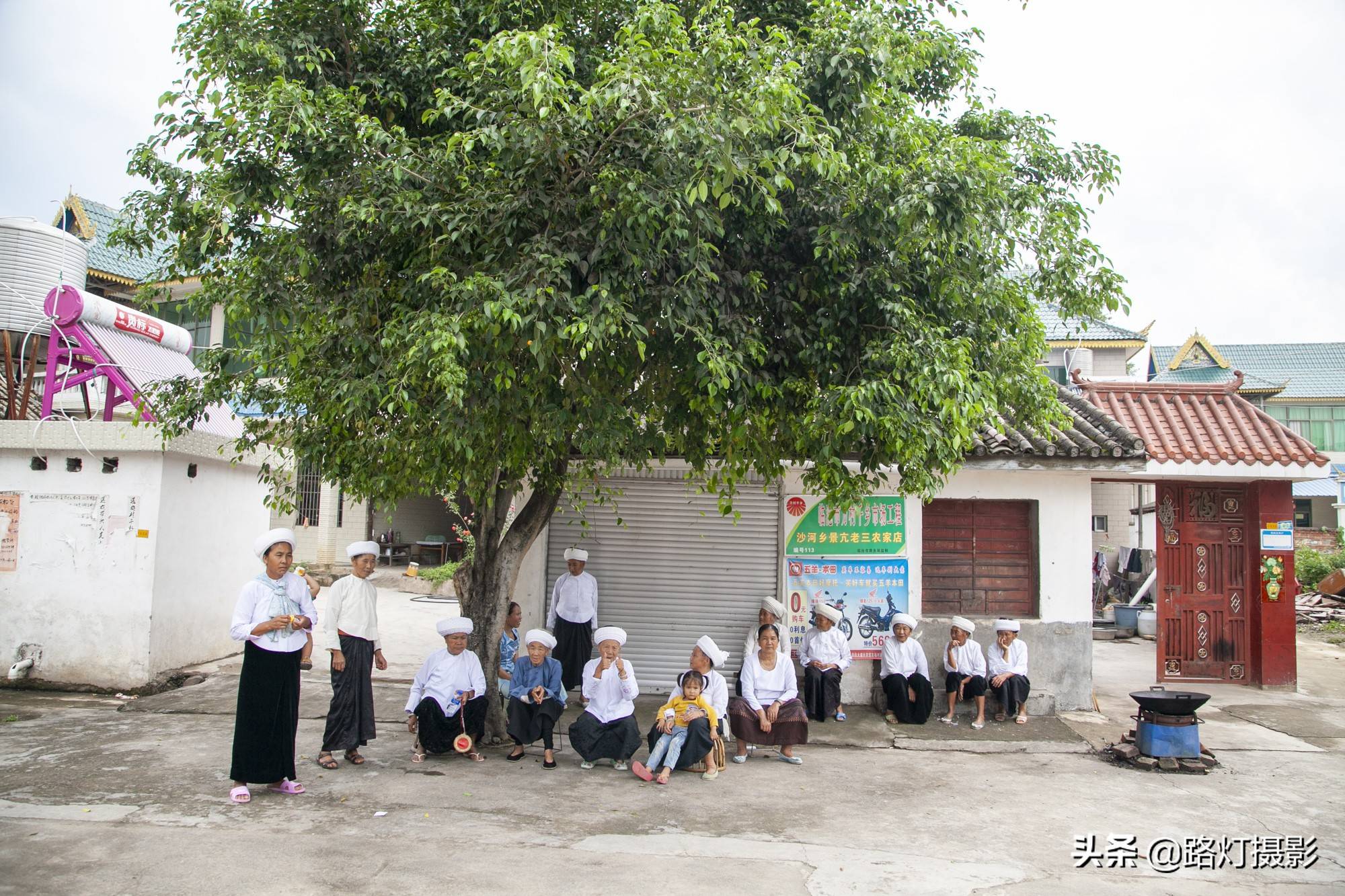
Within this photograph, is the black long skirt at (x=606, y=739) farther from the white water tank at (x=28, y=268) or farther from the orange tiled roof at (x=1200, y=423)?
the white water tank at (x=28, y=268)

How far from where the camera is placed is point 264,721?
232 inches

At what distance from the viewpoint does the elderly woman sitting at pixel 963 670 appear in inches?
337

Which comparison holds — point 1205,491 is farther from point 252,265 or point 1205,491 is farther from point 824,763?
point 252,265

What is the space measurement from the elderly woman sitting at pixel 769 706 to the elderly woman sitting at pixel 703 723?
260 millimetres

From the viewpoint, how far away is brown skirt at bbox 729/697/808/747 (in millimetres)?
7293

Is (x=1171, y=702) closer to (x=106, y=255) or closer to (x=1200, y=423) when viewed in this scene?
(x=1200, y=423)

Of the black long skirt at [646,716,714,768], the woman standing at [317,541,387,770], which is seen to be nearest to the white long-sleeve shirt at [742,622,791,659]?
the black long skirt at [646,716,714,768]

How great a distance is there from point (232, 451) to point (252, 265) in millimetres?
4831

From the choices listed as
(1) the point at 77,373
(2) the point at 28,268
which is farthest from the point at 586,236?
(2) the point at 28,268

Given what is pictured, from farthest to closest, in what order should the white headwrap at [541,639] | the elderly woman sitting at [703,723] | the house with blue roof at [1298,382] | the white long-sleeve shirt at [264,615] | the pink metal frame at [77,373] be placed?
the house with blue roof at [1298,382], the pink metal frame at [77,373], the white headwrap at [541,639], the elderly woman sitting at [703,723], the white long-sleeve shirt at [264,615]

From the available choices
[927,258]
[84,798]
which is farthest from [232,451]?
[927,258]

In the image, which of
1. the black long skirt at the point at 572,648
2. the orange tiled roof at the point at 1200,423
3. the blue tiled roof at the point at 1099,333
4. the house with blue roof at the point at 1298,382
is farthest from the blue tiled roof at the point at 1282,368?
the black long skirt at the point at 572,648

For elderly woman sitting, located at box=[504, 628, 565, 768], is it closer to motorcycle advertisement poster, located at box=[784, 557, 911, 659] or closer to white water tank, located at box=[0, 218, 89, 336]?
motorcycle advertisement poster, located at box=[784, 557, 911, 659]

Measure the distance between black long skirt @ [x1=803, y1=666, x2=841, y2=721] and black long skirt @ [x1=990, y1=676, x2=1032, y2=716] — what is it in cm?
147
